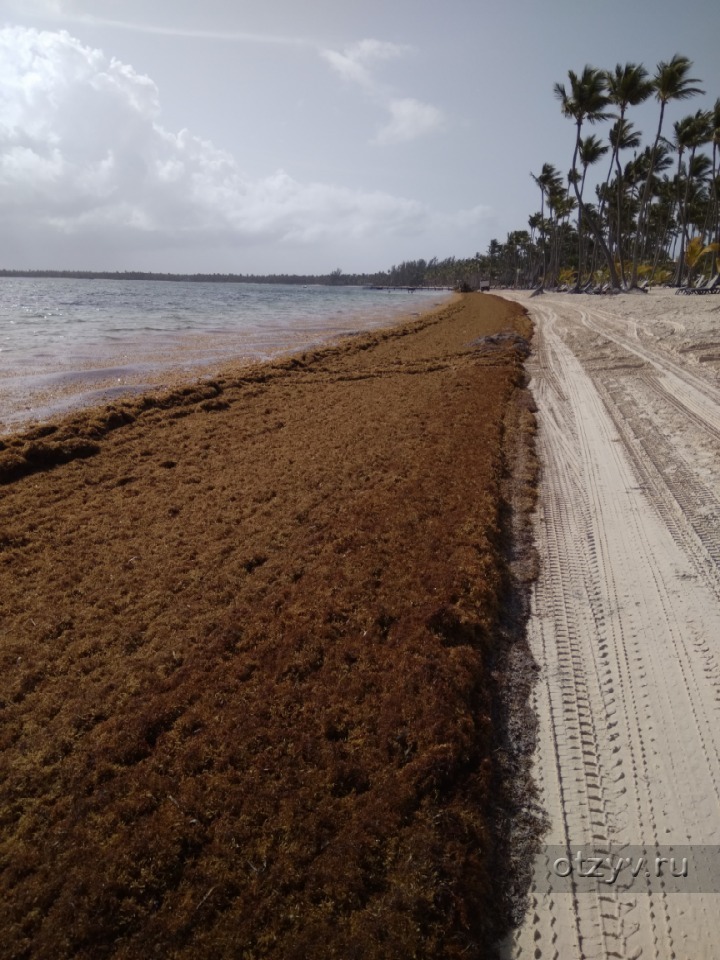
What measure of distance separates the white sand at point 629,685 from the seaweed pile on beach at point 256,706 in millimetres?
351

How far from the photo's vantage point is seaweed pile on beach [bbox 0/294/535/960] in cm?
251

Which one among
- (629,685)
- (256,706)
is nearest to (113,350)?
(256,706)

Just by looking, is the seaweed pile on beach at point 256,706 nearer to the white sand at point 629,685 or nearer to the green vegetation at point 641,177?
the white sand at point 629,685

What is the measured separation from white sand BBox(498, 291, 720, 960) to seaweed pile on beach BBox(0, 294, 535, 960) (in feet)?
1.15

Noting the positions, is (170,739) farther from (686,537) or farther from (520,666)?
(686,537)

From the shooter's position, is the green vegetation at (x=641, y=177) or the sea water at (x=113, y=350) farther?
the green vegetation at (x=641, y=177)

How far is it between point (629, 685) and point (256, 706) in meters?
2.59

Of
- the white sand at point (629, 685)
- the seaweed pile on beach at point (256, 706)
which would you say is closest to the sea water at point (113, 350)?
the seaweed pile on beach at point (256, 706)

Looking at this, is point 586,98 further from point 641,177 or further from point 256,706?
point 256,706

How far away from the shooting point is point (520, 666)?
4148 mm

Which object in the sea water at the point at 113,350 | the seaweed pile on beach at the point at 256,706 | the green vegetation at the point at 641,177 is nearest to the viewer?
the seaweed pile on beach at the point at 256,706

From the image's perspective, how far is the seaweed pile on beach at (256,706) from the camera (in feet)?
8.25

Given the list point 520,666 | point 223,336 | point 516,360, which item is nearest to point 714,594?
point 520,666

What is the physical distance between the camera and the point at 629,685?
3.88 metres
